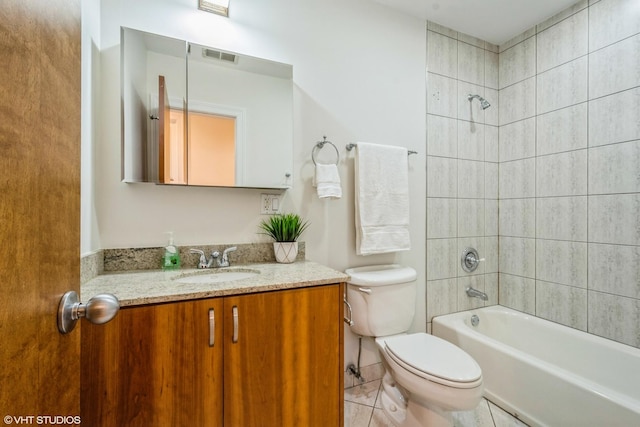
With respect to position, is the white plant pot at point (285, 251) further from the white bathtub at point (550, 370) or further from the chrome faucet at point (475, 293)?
the chrome faucet at point (475, 293)

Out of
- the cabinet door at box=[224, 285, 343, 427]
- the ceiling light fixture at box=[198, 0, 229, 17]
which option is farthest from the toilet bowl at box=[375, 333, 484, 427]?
the ceiling light fixture at box=[198, 0, 229, 17]

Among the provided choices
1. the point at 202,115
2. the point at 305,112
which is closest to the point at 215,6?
the point at 202,115

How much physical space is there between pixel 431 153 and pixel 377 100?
54cm

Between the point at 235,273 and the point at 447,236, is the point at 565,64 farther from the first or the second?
the point at 235,273

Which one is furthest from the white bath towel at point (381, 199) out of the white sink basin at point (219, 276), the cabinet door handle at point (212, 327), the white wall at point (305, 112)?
the cabinet door handle at point (212, 327)

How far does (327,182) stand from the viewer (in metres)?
1.63

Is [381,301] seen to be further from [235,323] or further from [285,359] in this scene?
[235,323]

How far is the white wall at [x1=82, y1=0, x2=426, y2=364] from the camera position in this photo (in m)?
1.36

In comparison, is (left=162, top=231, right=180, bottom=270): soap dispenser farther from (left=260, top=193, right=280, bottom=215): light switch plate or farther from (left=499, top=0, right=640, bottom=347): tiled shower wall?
(left=499, top=0, right=640, bottom=347): tiled shower wall

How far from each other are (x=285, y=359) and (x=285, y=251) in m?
0.54

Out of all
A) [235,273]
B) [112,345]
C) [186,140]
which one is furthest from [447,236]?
[112,345]

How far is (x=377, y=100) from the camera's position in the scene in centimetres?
192

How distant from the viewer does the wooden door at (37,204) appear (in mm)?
371

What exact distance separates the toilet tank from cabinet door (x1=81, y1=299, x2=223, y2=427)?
2.66ft
